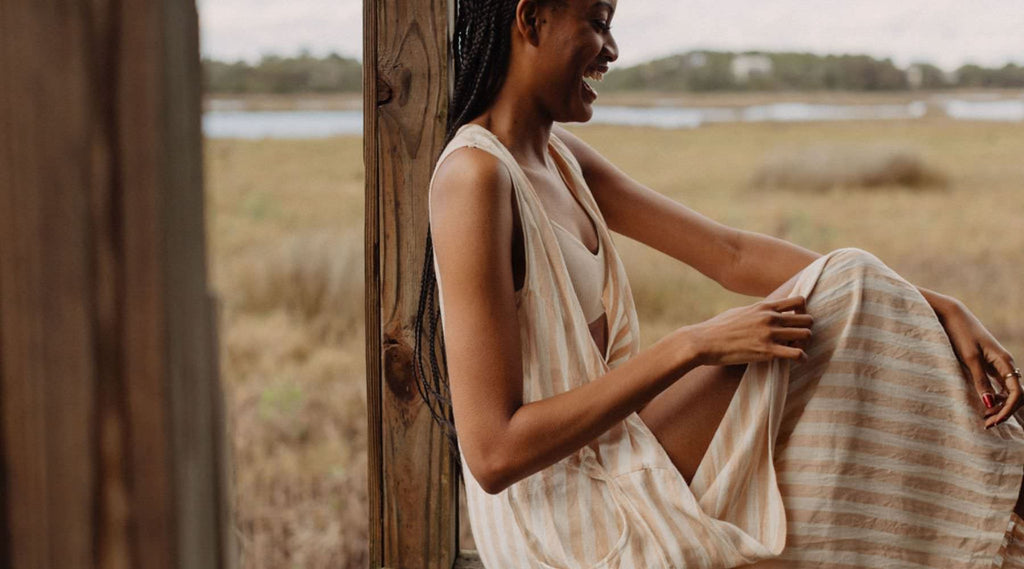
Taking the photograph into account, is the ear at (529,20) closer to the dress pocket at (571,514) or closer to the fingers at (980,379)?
the dress pocket at (571,514)

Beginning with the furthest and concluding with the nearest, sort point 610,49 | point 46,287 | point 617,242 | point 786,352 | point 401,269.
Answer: point 617,242 < point 401,269 < point 610,49 < point 786,352 < point 46,287

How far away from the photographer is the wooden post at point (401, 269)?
1.74 meters

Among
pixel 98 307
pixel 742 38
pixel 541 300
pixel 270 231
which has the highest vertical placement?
pixel 742 38

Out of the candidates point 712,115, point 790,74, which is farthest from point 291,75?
point 790,74

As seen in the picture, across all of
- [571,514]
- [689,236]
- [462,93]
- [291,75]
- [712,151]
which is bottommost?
[571,514]

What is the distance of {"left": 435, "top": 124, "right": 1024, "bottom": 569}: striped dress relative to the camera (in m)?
1.41

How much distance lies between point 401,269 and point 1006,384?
996 mm

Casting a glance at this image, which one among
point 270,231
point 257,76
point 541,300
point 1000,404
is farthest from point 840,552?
point 257,76

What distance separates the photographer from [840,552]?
143cm

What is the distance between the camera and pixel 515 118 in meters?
1.59

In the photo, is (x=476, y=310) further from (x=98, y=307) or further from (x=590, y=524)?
(x=98, y=307)

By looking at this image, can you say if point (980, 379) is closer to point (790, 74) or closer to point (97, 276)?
point (97, 276)

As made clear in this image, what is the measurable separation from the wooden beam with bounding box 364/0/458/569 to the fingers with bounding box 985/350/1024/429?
0.93 metres

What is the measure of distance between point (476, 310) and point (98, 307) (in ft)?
3.02
